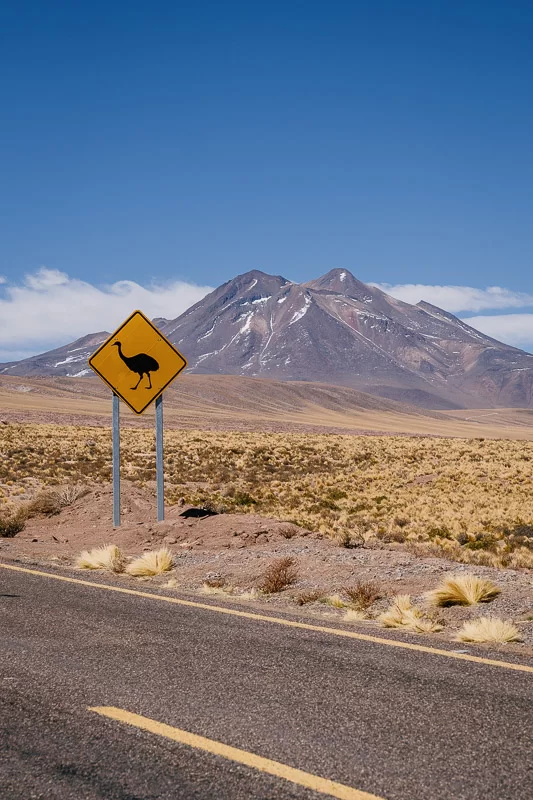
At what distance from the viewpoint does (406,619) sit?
7.75 m

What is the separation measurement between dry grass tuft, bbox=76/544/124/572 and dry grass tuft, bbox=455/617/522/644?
5531 millimetres

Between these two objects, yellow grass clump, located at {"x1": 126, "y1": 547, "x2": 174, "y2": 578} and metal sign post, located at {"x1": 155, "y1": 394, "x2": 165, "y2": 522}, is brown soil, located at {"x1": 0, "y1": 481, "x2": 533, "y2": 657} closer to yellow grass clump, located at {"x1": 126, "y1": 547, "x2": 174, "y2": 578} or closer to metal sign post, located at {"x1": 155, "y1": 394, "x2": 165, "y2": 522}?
yellow grass clump, located at {"x1": 126, "y1": 547, "x2": 174, "y2": 578}

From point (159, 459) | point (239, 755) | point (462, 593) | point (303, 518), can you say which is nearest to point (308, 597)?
point (462, 593)

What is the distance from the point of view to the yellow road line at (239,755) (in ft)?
12.3

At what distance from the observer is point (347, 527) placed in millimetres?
21188

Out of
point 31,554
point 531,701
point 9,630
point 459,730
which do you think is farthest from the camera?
point 31,554

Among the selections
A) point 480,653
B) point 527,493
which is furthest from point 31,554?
point 527,493

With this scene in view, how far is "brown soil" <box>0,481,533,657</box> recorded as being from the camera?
878 centimetres

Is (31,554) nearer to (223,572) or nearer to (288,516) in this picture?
(223,572)

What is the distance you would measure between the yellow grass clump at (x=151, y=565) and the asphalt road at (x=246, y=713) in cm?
351

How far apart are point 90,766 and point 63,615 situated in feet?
12.1

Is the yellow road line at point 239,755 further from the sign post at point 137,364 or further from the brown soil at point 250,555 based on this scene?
the sign post at point 137,364

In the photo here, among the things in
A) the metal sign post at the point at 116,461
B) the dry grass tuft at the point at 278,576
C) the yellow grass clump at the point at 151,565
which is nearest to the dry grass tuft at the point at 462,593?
the dry grass tuft at the point at 278,576

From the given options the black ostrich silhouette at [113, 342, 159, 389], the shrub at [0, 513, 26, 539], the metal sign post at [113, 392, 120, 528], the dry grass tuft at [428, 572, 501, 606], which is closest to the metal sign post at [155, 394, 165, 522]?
the black ostrich silhouette at [113, 342, 159, 389]
